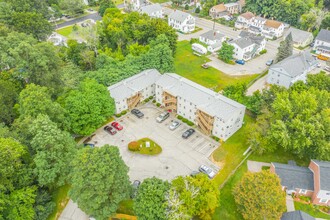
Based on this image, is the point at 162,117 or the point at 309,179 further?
the point at 162,117

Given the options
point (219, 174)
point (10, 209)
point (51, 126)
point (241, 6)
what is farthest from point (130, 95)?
point (241, 6)

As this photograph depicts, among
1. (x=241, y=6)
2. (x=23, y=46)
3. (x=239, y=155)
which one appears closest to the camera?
(x=239, y=155)

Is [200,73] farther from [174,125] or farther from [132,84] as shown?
[174,125]

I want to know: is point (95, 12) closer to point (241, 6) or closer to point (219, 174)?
point (241, 6)

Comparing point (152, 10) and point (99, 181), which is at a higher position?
point (99, 181)

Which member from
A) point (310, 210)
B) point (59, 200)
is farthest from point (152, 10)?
point (310, 210)

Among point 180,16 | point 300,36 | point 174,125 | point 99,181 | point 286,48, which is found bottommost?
point 174,125

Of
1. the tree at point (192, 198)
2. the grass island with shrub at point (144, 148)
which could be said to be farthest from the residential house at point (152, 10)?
the tree at point (192, 198)

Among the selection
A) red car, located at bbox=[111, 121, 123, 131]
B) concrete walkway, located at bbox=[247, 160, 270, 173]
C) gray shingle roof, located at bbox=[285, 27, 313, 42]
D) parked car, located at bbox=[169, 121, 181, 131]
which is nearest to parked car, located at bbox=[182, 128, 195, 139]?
parked car, located at bbox=[169, 121, 181, 131]
